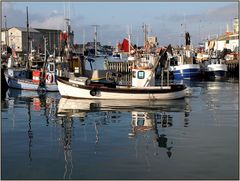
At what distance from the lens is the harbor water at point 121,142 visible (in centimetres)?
1184

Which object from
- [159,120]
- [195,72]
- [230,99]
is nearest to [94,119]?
[159,120]

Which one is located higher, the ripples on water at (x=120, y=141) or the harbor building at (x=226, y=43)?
the harbor building at (x=226, y=43)

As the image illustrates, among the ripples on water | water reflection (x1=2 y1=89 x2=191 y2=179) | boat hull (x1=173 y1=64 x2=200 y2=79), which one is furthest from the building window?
boat hull (x1=173 y1=64 x2=200 y2=79)

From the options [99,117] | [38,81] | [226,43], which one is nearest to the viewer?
[99,117]

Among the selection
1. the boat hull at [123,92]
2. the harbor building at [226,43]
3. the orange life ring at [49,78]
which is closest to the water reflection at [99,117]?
the boat hull at [123,92]

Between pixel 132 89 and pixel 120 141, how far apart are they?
14.0 m

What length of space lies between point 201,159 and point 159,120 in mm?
8092

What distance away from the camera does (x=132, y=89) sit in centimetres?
2973

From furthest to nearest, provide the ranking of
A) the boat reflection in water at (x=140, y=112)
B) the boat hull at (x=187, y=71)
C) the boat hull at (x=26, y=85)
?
the boat hull at (x=187, y=71) < the boat hull at (x=26, y=85) < the boat reflection in water at (x=140, y=112)

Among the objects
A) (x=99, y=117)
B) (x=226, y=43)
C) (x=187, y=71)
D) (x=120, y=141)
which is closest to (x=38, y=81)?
(x=99, y=117)

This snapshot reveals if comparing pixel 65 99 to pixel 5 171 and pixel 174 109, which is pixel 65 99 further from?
pixel 5 171

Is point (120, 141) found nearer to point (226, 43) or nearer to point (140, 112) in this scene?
point (140, 112)

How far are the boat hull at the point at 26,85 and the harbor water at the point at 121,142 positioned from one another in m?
11.5

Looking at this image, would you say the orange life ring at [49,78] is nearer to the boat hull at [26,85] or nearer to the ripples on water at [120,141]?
the boat hull at [26,85]
